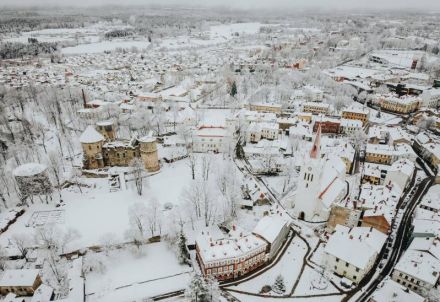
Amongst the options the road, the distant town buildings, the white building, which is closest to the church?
the white building

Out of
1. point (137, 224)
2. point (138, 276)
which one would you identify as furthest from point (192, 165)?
point (138, 276)

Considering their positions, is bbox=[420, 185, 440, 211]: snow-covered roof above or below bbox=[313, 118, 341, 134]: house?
below

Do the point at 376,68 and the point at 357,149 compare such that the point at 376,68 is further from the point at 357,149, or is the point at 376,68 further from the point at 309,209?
the point at 309,209

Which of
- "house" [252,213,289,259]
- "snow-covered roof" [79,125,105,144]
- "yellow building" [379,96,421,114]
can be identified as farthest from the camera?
"yellow building" [379,96,421,114]

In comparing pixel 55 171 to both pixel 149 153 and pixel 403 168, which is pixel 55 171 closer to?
pixel 149 153

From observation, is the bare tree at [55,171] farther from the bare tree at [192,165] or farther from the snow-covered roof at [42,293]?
the bare tree at [192,165]

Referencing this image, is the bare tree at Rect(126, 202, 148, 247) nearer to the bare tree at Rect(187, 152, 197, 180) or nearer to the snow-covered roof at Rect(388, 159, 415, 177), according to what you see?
the bare tree at Rect(187, 152, 197, 180)

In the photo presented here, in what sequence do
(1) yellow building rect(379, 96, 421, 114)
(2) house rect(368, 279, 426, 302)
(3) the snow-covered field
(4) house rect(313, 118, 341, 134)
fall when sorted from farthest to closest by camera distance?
(1) yellow building rect(379, 96, 421, 114) → (4) house rect(313, 118, 341, 134) → (3) the snow-covered field → (2) house rect(368, 279, 426, 302)
